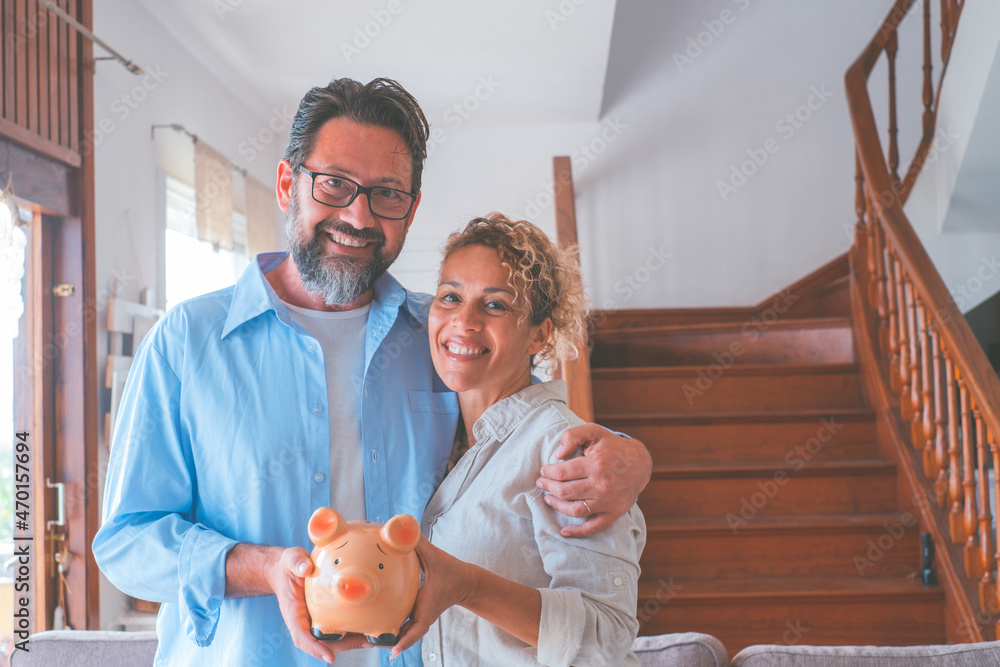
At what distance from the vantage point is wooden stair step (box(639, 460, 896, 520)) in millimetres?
2965

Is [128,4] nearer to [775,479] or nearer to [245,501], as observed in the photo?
[245,501]

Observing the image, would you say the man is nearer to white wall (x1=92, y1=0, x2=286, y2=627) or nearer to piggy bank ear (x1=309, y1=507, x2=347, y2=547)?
piggy bank ear (x1=309, y1=507, x2=347, y2=547)

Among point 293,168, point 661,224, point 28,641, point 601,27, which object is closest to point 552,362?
point 293,168

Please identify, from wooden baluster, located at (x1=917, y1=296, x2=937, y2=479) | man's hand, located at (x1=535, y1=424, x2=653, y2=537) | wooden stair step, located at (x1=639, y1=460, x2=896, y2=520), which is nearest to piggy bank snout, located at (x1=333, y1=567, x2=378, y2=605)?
man's hand, located at (x1=535, y1=424, x2=653, y2=537)

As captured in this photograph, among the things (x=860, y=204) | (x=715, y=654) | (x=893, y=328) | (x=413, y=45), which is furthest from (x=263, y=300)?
(x=413, y=45)

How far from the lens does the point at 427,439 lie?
1.23 m

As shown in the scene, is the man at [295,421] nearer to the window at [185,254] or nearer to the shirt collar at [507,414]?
the shirt collar at [507,414]

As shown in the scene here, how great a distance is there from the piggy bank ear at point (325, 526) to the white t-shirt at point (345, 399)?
1.06ft

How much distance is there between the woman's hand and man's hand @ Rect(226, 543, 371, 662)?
52 millimetres

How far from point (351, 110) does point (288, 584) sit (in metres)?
0.73

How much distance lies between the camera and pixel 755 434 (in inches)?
127

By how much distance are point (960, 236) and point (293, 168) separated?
3.55 m

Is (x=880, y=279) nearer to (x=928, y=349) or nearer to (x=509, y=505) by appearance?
(x=928, y=349)

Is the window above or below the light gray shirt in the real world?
above
